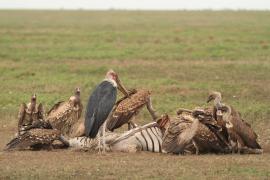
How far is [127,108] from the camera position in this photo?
999 centimetres

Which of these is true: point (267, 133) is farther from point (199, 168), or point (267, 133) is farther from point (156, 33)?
point (156, 33)

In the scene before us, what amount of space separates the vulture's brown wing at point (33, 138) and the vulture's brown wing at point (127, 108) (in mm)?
687

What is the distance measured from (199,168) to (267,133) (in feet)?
9.37

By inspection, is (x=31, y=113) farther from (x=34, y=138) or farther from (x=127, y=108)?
(x=127, y=108)

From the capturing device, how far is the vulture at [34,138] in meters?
9.62

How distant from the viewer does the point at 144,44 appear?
83.6ft

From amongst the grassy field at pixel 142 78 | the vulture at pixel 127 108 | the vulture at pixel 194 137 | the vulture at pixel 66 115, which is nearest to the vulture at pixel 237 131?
the vulture at pixel 194 137

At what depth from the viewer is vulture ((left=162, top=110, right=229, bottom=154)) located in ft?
30.7

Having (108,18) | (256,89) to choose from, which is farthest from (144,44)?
(108,18)

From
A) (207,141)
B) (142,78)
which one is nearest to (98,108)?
(207,141)

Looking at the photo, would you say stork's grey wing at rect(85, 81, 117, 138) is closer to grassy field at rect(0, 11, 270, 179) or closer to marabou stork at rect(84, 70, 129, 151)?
marabou stork at rect(84, 70, 129, 151)

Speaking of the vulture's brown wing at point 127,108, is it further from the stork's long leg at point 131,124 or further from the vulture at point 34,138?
the vulture at point 34,138

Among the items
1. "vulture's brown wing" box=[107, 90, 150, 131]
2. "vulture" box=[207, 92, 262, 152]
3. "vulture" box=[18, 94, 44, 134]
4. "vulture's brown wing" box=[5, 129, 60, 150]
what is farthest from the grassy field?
"vulture's brown wing" box=[107, 90, 150, 131]

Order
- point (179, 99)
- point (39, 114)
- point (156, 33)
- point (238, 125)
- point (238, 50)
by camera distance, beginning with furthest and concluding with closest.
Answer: point (156, 33) < point (238, 50) < point (179, 99) < point (39, 114) < point (238, 125)
